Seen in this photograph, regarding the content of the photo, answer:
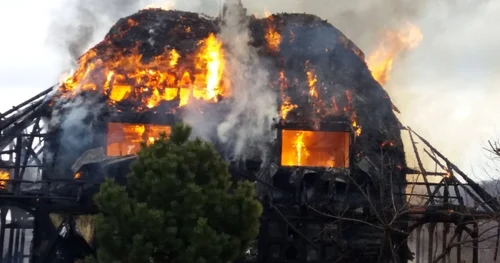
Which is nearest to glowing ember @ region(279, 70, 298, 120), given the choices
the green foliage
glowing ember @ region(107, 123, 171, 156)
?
glowing ember @ region(107, 123, 171, 156)

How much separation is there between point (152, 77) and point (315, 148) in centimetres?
751

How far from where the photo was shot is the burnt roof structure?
62.1 feet

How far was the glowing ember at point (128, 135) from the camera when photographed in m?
23.0

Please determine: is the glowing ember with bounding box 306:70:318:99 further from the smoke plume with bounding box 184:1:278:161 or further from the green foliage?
the green foliage

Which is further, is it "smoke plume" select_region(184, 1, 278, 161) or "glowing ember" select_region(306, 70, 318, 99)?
"glowing ember" select_region(306, 70, 318, 99)

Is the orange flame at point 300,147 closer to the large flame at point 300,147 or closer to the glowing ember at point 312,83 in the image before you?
the large flame at point 300,147

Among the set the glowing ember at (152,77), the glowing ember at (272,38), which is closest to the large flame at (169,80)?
the glowing ember at (152,77)

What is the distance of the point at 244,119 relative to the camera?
23.2m

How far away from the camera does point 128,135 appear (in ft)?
76.7

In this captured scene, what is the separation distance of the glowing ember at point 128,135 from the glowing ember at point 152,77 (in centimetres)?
95

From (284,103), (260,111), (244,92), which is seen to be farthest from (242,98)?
(284,103)

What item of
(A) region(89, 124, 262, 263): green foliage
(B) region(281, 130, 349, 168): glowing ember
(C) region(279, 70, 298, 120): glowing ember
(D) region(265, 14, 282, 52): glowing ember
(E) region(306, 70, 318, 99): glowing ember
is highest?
(D) region(265, 14, 282, 52): glowing ember

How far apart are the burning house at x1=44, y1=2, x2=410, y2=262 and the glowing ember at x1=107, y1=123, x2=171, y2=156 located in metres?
0.04

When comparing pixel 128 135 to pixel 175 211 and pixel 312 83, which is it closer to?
pixel 312 83
